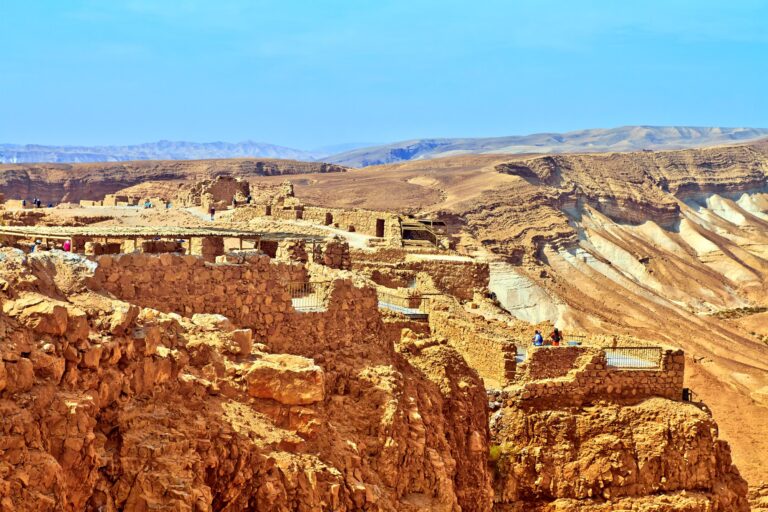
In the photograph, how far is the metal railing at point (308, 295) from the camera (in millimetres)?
10164

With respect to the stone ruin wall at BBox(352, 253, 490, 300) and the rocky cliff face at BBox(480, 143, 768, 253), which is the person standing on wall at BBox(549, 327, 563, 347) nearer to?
the stone ruin wall at BBox(352, 253, 490, 300)

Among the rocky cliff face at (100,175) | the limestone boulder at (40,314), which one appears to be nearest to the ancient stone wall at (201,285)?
the limestone boulder at (40,314)

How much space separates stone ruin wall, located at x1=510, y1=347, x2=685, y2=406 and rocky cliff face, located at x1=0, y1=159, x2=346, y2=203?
198ft

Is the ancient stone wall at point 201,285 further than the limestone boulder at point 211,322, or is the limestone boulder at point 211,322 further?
the ancient stone wall at point 201,285

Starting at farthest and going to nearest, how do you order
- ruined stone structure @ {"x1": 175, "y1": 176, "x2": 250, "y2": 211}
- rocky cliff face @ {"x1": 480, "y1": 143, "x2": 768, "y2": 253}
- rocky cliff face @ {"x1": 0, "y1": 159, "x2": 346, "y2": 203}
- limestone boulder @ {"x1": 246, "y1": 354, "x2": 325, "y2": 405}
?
1. rocky cliff face @ {"x1": 0, "y1": 159, "x2": 346, "y2": 203}
2. rocky cliff face @ {"x1": 480, "y1": 143, "x2": 768, "y2": 253}
3. ruined stone structure @ {"x1": 175, "y1": 176, "x2": 250, "y2": 211}
4. limestone boulder @ {"x1": 246, "y1": 354, "x2": 325, "y2": 405}

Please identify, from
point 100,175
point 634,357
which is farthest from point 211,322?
point 100,175

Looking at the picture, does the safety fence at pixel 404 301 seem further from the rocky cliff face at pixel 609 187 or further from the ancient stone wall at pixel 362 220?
Result: the rocky cliff face at pixel 609 187

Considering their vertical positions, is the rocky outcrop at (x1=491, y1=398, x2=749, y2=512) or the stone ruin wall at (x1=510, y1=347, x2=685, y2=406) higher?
the stone ruin wall at (x1=510, y1=347, x2=685, y2=406)

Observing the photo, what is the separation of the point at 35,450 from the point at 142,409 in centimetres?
101

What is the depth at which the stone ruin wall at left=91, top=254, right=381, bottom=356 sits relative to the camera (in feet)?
29.1

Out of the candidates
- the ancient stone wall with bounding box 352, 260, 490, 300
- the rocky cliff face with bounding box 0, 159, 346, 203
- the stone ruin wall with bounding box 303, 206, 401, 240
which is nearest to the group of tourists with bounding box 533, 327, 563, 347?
the ancient stone wall with bounding box 352, 260, 490, 300

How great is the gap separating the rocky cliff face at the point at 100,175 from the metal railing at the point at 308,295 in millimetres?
62381

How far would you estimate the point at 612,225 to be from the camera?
66.1 meters

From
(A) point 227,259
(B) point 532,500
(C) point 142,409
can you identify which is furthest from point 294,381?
(B) point 532,500
